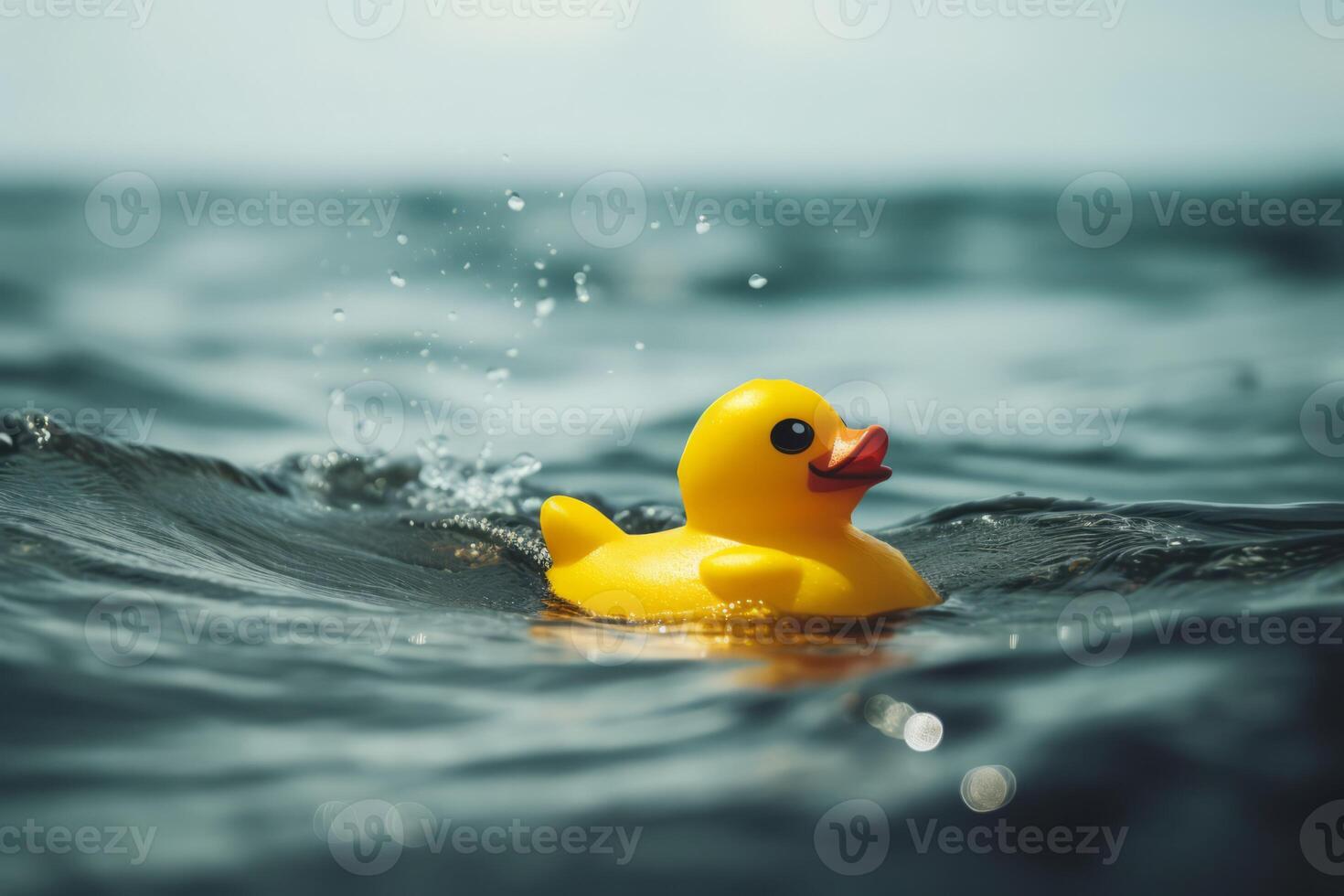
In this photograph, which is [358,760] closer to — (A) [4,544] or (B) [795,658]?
(B) [795,658]

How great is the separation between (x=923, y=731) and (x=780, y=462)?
4.82 feet

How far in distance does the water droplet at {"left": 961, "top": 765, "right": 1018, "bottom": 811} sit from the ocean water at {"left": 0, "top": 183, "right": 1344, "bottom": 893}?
2 cm

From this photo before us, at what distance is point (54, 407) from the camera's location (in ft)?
31.5

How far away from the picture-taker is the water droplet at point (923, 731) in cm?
364

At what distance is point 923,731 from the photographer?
3.70m

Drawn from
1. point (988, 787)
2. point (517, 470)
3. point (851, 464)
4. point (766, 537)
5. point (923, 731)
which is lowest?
point (988, 787)

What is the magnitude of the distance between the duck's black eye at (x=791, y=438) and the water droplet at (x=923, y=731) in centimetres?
142

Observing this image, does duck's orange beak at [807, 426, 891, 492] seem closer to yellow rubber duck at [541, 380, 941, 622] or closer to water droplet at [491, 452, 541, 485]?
yellow rubber duck at [541, 380, 941, 622]

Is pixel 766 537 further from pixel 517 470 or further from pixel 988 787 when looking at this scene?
pixel 517 470

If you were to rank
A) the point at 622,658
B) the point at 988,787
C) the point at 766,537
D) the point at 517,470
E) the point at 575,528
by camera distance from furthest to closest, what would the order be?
the point at 517,470, the point at 575,528, the point at 766,537, the point at 622,658, the point at 988,787

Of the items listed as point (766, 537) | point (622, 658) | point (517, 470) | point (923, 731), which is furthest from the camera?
point (517, 470)

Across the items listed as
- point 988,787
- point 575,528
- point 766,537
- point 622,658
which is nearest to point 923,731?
point 988,787

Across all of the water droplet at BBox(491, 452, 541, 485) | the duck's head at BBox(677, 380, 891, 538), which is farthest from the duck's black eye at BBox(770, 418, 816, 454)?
the water droplet at BBox(491, 452, 541, 485)

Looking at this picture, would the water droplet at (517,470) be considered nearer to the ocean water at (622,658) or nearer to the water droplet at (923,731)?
the ocean water at (622,658)
